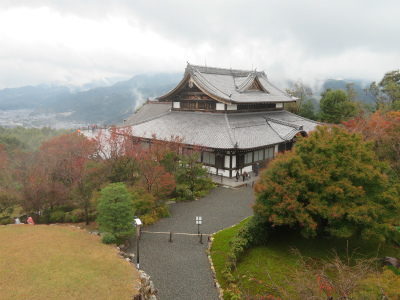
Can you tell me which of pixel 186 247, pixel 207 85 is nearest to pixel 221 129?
pixel 207 85

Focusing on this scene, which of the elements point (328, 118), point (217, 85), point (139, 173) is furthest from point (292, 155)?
point (328, 118)

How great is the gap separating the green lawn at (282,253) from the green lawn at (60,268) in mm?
4134

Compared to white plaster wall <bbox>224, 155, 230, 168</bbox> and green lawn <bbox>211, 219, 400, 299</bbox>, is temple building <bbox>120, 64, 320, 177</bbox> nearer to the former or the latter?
white plaster wall <bbox>224, 155, 230, 168</bbox>

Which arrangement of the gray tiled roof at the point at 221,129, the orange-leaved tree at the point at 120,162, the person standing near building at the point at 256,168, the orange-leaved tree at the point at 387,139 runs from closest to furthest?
the orange-leaved tree at the point at 387,139
the orange-leaved tree at the point at 120,162
the gray tiled roof at the point at 221,129
the person standing near building at the point at 256,168

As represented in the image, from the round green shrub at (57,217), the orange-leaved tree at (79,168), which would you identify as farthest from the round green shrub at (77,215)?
the round green shrub at (57,217)

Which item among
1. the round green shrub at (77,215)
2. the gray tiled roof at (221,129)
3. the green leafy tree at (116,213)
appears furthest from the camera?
the gray tiled roof at (221,129)

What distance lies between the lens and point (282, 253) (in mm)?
12023

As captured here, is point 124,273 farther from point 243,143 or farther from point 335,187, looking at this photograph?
point 243,143

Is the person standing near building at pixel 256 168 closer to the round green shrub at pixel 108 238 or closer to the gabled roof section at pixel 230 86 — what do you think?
the gabled roof section at pixel 230 86

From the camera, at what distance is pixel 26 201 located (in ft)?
51.4

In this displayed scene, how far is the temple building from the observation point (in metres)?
23.2

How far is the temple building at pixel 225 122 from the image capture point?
2322 cm

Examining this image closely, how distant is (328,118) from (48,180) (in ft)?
117

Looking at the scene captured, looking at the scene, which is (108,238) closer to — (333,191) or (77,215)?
(77,215)
